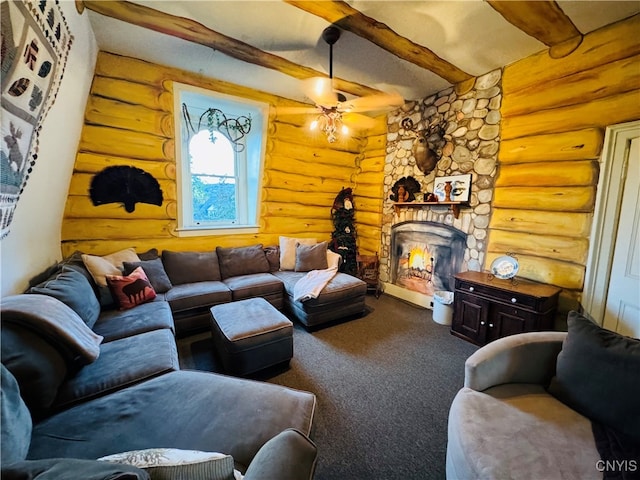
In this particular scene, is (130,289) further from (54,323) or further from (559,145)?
(559,145)

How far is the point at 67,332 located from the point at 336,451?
5.43ft

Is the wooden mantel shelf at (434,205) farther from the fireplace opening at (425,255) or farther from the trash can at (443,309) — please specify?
the trash can at (443,309)

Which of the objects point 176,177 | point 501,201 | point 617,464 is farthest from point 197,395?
point 501,201

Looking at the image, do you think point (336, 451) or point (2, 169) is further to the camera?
point (336, 451)

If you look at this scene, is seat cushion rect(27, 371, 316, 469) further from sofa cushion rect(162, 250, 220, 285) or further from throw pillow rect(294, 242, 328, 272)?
throw pillow rect(294, 242, 328, 272)

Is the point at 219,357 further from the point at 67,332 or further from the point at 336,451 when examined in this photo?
the point at 336,451

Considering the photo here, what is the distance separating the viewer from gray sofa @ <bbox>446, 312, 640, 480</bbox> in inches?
38.1

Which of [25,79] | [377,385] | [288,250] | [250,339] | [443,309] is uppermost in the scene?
[25,79]

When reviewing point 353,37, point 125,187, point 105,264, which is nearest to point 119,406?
point 105,264

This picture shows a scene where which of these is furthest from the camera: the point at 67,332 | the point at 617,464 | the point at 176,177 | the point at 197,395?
the point at 176,177

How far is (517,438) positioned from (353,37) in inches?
115

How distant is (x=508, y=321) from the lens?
2.45 meters

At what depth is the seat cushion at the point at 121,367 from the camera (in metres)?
1.33

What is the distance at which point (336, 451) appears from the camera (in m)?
1.50
